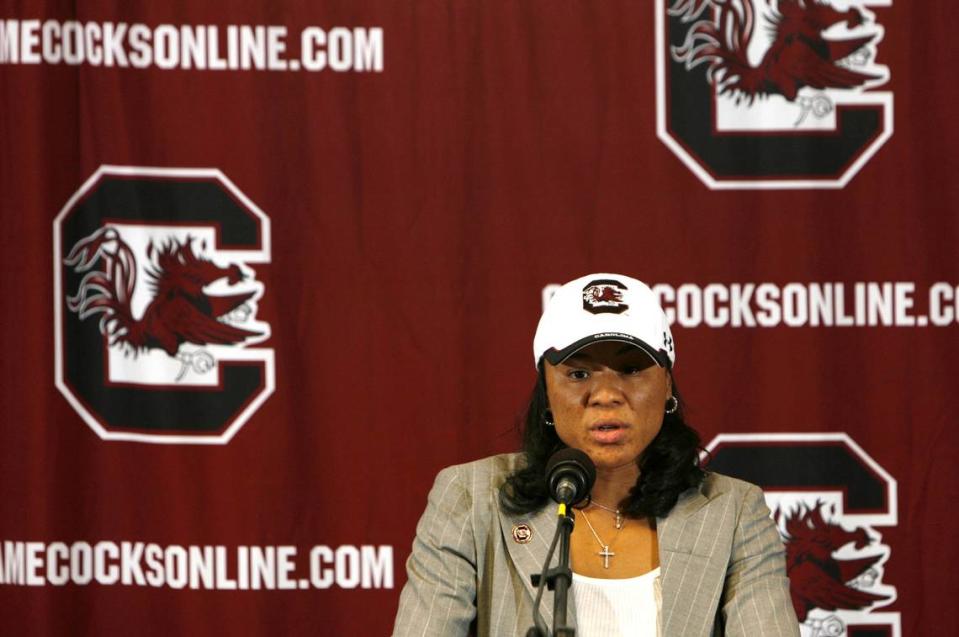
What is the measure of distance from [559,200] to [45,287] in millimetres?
1111

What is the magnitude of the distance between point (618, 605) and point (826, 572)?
1.03 metres

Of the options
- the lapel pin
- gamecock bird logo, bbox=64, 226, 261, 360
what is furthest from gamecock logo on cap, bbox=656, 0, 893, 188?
the lapel pin

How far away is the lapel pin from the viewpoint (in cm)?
172

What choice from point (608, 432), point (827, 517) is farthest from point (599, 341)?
point (827, 517)

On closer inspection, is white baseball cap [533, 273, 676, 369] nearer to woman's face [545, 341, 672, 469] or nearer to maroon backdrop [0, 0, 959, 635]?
woman's face [545, 341, 672, 469]

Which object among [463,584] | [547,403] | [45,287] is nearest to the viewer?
[463,584]

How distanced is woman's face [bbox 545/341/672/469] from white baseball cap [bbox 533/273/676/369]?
0.03m

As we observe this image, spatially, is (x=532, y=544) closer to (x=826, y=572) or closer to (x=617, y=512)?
(x=617, y=512)

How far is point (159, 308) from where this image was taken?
257cm

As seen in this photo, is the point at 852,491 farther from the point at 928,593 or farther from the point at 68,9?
the point at 68,9

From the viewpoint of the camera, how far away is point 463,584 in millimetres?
1703

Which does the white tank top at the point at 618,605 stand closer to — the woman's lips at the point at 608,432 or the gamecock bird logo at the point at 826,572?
the woman's lips at the point at 608,432

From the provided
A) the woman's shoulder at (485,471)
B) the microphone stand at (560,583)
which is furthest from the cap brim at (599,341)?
the microphone stand at (560,583)

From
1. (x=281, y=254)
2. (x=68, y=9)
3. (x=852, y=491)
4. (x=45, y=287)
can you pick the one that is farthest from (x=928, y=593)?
(x=68, y=9)
